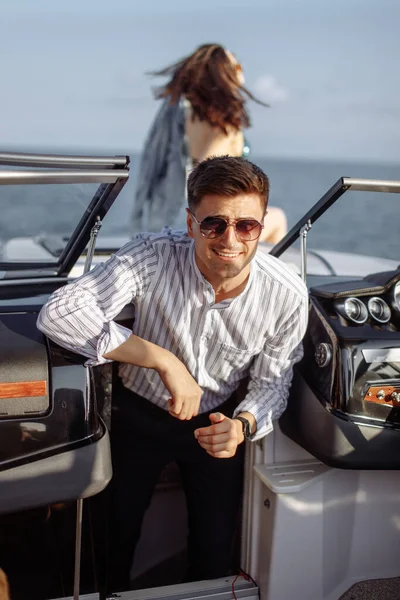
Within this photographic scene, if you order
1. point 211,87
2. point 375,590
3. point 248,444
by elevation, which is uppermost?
point 211,87

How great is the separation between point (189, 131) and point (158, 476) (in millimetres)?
1557

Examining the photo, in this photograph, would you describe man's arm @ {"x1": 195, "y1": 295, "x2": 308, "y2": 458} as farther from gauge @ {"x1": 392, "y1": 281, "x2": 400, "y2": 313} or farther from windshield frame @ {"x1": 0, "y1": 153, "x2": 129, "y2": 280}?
windshield frame @ {"x1": 0, "y1": 153, "x2": 129, "y2": 280}

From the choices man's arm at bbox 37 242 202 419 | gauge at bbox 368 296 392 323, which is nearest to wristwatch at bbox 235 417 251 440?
man's arm at bbox 37 242 202 419

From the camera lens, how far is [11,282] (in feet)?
→ 6.86

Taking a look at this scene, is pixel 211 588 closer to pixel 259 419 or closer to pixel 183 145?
pixel 259 419

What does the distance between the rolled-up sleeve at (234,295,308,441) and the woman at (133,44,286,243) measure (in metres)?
1.19

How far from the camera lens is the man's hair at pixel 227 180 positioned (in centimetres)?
170

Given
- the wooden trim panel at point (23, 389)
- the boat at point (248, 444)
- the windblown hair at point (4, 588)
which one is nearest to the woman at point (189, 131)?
the boat at point (248, 444)

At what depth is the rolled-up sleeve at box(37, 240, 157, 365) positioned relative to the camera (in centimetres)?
167

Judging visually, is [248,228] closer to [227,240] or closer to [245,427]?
[227,240]

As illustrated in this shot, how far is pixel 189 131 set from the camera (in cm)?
307

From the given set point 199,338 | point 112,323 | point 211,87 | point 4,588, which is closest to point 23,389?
point 112,323

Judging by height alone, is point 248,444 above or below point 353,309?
below

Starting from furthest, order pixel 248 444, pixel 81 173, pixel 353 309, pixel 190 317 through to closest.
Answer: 1. pixel 248 444
2. pixel 353 309
3. pixel 190 317
4. pixel 81 173
